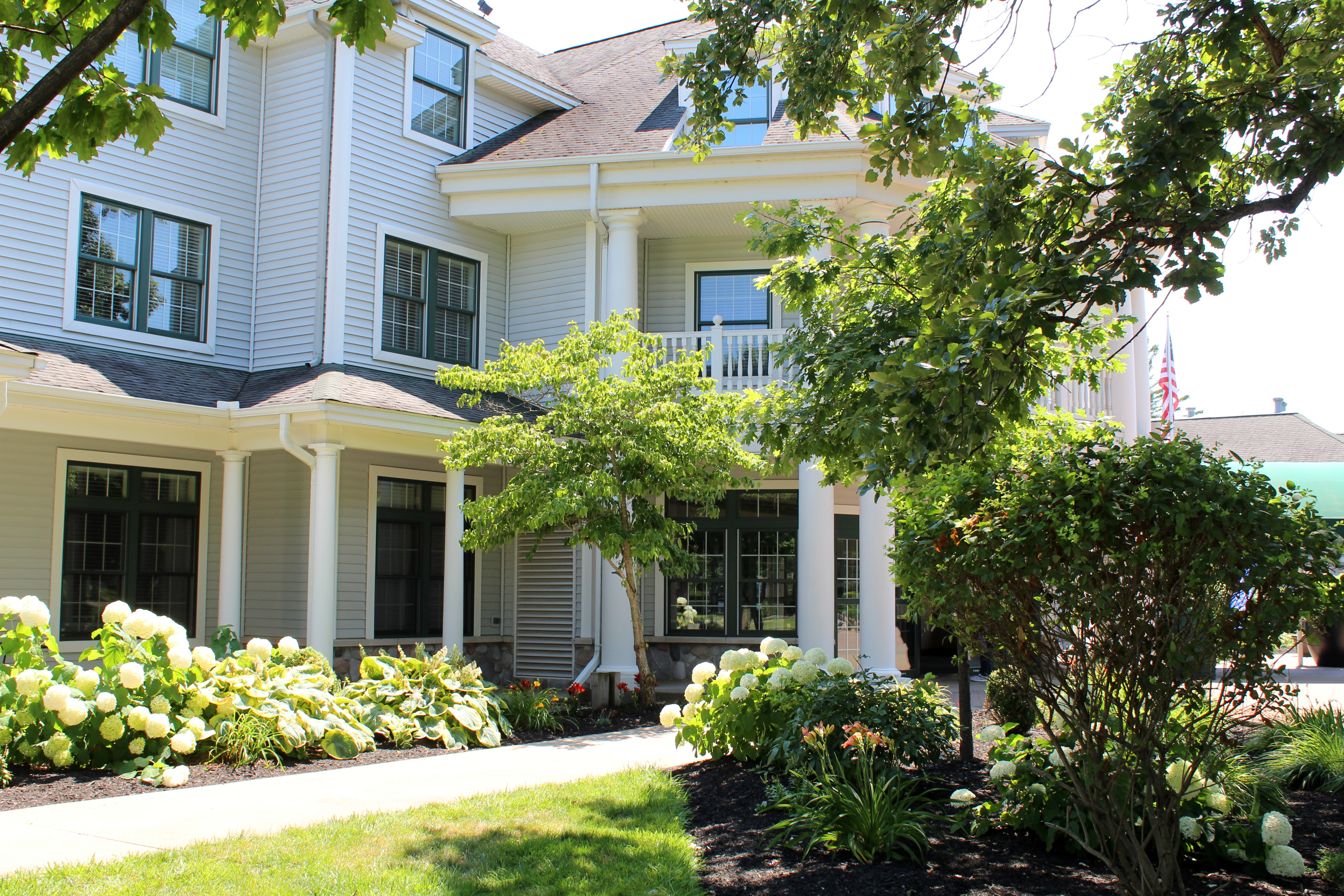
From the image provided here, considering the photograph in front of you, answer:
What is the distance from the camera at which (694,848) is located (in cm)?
542

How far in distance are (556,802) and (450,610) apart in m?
6.28

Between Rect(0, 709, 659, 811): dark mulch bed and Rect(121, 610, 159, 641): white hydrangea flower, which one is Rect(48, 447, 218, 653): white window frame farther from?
Rect(0, 709, 659, 811): dark mulch bed

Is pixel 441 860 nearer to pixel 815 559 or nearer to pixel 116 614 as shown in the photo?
pixel 116 614

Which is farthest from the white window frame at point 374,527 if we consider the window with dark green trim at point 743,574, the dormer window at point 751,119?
the dormer window at point 751,119

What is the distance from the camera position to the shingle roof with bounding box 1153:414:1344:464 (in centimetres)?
2841

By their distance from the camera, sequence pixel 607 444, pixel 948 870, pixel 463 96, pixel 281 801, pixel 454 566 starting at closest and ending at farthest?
pixel 948 870 < pixel 281 801 < pixel 607 444 < pixel 454 566 < pixel 463 96

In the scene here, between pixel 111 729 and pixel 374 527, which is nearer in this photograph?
pixel 111 729

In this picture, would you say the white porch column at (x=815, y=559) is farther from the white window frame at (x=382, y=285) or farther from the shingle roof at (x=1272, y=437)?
the shingle roof at (x=1272, y=437)

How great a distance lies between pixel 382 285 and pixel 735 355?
15.3 ft

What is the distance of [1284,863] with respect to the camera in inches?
187

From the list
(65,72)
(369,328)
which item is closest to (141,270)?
(369,328)

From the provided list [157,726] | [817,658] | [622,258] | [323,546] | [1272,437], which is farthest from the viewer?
[1272,437]

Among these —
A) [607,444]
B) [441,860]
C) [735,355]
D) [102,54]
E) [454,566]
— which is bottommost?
[441,860]

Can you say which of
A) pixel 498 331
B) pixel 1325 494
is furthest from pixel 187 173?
pixel 1325 494
